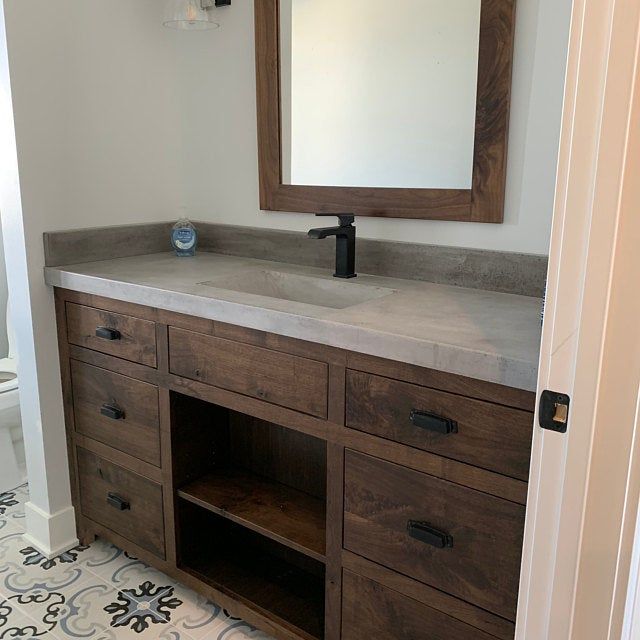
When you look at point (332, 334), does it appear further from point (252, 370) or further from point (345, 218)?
point (345, 218)

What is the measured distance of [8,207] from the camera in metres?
1.89

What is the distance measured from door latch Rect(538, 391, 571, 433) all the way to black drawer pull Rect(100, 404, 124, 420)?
1335 millimetres

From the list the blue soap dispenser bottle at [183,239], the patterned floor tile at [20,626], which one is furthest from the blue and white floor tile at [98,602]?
the blue soap dispenser bottle at [183,239]

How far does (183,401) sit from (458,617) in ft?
2.99

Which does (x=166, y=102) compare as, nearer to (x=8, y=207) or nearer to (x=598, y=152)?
(x=8, y=207)

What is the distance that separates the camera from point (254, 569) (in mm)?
1839

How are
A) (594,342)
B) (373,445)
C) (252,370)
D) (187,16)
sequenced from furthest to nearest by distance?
(187,16) → (252,370) → (373,445) → (594,342)

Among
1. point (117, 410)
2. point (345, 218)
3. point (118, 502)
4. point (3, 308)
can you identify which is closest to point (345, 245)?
point (345, 218)

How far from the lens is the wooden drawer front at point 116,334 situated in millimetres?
1726

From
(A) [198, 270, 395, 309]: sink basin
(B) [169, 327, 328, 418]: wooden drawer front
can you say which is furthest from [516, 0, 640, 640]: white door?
(A) [198, 270, 395, 309]: sink basin

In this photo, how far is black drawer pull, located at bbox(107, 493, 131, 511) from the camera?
6.25 feet

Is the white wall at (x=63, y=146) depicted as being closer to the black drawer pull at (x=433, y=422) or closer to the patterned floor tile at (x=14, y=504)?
the patterned floor tile at (x=14, y=504)

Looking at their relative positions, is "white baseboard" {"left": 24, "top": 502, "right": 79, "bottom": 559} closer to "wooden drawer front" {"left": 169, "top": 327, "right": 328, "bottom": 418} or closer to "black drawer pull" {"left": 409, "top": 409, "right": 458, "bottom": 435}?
"wooden drawer front" {"left": 169, "top": 327, "right": 328, "bottom": 418}

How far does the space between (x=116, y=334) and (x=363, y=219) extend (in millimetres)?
781
